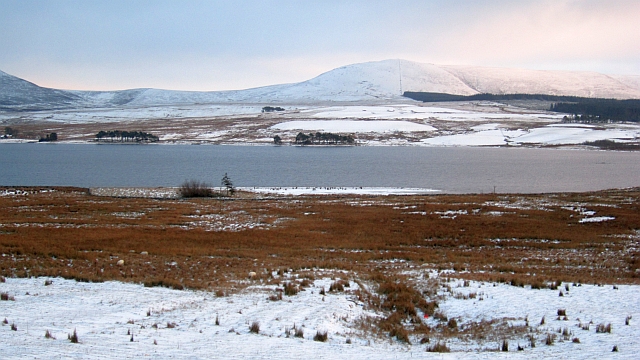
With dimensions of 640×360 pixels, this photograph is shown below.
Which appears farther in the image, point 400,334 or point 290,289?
point 290,289

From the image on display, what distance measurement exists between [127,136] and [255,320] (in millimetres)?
165457

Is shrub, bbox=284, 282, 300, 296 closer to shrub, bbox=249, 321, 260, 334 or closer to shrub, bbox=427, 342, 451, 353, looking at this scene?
shrub, bbox=249, 321, 260, 334

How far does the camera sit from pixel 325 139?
15088cm

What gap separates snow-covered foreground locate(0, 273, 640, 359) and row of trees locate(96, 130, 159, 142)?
511ft

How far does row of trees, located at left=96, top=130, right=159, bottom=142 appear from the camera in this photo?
527 ft

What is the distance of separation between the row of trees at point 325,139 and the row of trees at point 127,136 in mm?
49144

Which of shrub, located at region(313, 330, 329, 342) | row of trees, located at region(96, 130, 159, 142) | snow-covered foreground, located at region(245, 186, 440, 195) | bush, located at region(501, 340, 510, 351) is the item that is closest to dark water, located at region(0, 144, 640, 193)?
snow-covered foreground, located at region(245, 186, 440, 195)

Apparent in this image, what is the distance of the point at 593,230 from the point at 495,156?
3391 inches

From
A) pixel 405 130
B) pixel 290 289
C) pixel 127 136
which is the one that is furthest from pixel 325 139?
pixel 290 289

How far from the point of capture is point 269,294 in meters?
13.2

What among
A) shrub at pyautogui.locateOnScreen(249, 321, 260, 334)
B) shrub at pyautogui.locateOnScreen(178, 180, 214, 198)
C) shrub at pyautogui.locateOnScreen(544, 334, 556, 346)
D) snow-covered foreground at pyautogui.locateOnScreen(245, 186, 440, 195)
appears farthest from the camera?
snow-covered foreground at pyautogui.locateOnScreen(245, 186, 440, 195)

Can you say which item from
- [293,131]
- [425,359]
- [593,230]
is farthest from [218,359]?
[293,131]

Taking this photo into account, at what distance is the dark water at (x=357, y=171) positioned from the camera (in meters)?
65.8

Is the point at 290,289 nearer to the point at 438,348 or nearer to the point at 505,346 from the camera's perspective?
the point at 438,348
